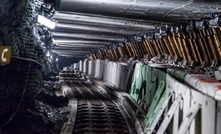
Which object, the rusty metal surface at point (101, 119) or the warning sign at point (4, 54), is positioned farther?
the rusty metal surface at point (101, 119)

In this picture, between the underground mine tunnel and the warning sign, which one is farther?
the underground mine tunnel

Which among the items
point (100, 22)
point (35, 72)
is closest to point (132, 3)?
point (35, 72)

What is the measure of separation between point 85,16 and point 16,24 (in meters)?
4.56

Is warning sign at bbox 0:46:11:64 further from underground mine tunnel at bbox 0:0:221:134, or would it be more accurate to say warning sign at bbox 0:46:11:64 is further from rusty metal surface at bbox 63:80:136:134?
rusty metal surface at bbox 63:80:136:134

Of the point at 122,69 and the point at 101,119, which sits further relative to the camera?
the point at 122,69

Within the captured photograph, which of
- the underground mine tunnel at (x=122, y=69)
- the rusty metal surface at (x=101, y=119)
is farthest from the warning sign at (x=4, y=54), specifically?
the rusty metal surface at (x=101, y=119)

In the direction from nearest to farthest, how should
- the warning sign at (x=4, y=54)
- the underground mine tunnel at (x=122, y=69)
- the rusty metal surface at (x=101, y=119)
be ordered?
1. the warning sign at (x=4, y=54)
2. the underground mine tunnel at (x=122, y=69)
3. the rusty metal surface at (x=101, y=119)

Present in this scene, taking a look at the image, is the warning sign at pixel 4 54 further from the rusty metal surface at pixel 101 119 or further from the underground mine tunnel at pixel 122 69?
the rusty metal surface at pixel 101 119

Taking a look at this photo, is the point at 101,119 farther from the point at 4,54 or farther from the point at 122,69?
the point at 122,69

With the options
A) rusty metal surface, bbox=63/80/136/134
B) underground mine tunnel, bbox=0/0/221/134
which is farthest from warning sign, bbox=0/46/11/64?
rusty metal surface, bbox=63/80/136/134

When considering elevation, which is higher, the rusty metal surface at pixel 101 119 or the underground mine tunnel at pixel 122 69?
the underground mine tunnel at pixel 122 69

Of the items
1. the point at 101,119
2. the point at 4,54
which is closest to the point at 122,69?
the point at 101,119

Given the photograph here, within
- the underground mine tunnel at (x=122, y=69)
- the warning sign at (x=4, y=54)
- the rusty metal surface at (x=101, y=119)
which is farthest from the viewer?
the rusty metal surface at (x=101, y=119)

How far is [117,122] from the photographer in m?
13.0
